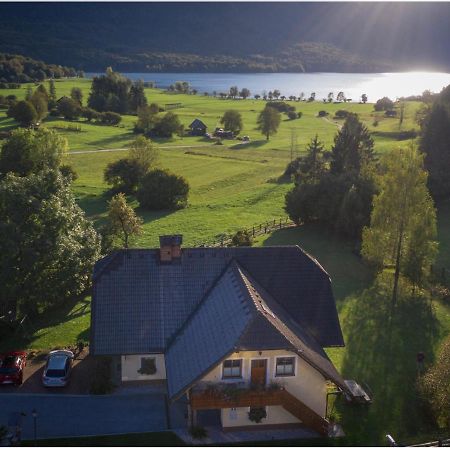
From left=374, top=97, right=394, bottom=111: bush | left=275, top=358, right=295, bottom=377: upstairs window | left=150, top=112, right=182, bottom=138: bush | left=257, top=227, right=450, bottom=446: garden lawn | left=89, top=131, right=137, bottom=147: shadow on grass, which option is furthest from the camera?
left=374, top=97, right=394, bottom=111: bush

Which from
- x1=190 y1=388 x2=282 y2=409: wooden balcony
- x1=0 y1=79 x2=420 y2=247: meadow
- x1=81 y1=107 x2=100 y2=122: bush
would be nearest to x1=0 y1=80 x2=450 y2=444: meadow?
x1=0 y1=79 x2=420 y2=247: meadow

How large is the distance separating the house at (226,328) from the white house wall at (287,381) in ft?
0.13

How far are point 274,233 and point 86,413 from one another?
2934 centimetres

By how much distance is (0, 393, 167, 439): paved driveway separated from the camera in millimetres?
20797

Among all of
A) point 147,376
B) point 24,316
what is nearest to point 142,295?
point 147,376

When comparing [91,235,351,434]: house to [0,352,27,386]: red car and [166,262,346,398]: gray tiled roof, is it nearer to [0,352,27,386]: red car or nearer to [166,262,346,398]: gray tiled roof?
[166,262,346,398]: gray tiled roof

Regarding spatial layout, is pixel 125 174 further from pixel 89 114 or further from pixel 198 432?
pixel 89 114

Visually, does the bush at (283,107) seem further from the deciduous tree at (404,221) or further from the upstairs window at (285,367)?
the upstairs window at (285,367)

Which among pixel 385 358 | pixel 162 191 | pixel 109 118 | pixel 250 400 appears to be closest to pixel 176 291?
pixel 250 400

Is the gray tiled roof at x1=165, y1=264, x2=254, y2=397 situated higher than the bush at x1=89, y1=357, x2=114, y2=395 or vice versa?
the gray tiled roof at x1=165, y1=264, x2=254, y2=397

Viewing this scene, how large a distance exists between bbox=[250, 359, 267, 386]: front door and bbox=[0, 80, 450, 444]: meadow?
167 inches

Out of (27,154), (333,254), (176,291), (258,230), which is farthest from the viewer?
(27,154)

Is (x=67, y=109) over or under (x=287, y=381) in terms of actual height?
over

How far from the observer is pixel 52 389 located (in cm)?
2344
